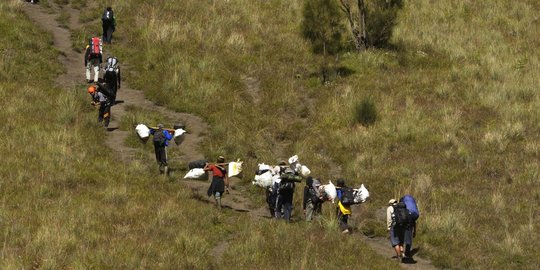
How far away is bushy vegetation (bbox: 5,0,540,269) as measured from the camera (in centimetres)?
1337

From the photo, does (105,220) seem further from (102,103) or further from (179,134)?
(102,103)

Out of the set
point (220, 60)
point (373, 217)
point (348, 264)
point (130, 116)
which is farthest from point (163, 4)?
point (348, 264)

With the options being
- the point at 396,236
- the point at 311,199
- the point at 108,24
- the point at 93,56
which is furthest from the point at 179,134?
the point at 108,24

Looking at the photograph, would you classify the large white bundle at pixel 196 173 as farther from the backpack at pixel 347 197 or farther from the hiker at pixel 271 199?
the backpack at pixel 347 197

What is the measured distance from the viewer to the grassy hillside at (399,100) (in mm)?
17047

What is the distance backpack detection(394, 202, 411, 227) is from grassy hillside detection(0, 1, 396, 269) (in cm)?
92

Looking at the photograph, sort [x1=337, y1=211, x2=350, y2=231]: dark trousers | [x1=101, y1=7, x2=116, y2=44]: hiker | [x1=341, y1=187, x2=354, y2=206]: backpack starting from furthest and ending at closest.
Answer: [x1=101, y1=7, x2=116, y2=44]: hiker < [x1=337, y1=211, x2=350, y2=231]: dark trousers < [x1=341, y1=187, x2=354, y2=206]: backpack

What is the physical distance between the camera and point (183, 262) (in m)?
12.0

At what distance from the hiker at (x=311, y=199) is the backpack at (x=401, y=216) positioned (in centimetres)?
216

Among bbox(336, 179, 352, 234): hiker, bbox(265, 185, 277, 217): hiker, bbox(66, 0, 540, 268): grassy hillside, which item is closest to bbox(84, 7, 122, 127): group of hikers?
bbox(66, 0, 540, 268): grassy hillside

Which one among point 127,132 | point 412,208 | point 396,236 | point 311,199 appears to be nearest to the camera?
point 412,208

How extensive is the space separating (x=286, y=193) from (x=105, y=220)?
4.53 m

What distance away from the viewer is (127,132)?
21.1m

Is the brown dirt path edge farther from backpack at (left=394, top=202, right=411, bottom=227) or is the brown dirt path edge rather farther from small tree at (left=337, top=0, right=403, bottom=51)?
small tree at (left=337, top=0, right=403, bottom=51)
